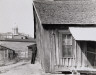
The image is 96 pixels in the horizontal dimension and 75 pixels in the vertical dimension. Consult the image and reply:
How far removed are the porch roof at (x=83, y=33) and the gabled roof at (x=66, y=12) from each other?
48cm

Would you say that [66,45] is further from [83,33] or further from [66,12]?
[66,12]

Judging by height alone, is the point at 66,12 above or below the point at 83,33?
above

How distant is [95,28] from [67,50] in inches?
96.0

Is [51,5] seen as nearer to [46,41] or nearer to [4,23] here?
[46,41]

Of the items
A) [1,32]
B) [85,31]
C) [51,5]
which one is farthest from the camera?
[1,32]

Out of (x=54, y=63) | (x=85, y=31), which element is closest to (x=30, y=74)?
(x=54, y=63)

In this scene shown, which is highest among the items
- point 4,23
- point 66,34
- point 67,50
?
point 4,23

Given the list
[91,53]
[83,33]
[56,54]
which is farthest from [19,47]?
[83,33]

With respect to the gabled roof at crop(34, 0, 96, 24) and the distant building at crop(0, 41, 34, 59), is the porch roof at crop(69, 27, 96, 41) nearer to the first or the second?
the gabled roof at crop(34, 0, 96, 24)

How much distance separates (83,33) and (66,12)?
2.35 metres

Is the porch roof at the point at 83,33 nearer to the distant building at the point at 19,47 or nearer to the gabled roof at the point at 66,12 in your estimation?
the gabled roof at the point at 66,12

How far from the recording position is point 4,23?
8081cm

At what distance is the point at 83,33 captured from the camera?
14859 millimetres

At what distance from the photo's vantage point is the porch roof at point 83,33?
46.8 feet
